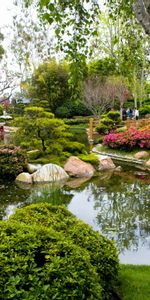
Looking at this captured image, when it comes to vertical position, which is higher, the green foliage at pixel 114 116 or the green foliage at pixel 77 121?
the green foliage at pixel 114 116

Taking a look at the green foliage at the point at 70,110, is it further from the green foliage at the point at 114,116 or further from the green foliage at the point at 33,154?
the green foliage at the point at 33,154

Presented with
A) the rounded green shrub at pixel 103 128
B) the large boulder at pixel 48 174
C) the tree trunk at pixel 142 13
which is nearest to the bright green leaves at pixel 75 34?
the tree trunk at pixel 142 13

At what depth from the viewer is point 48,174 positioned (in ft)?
35.7

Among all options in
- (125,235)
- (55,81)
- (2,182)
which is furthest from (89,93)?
(125,235)

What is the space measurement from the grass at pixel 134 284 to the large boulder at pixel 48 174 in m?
6.65

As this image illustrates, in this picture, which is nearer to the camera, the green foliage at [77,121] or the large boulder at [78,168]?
the large boulder at [78,168]

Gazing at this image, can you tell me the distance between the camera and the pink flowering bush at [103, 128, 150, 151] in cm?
1487

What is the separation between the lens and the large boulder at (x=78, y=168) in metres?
11.7

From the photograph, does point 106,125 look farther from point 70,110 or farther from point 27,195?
point 27,195

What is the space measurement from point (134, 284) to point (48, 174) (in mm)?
7390

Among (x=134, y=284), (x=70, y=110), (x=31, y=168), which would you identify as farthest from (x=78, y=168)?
(x=70, y=110)

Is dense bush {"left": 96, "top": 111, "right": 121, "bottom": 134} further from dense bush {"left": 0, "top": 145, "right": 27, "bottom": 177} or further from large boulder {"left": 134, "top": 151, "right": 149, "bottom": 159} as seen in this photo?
dense bush {"left": 0, "top": 145, "right": 27, "bottom": 177}

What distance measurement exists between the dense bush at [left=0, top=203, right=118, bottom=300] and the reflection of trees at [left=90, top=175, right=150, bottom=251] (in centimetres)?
307

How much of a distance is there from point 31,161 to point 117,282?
29.7 feet
